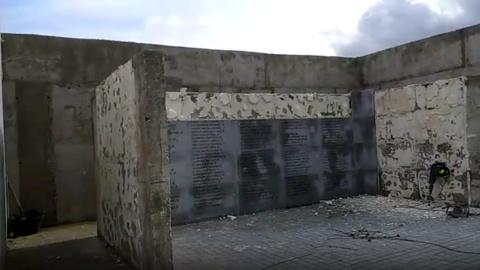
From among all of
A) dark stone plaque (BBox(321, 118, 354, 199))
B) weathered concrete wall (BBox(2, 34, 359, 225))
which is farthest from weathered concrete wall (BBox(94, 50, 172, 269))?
dark stone plaque (BBox(321, 118, 354, 199))

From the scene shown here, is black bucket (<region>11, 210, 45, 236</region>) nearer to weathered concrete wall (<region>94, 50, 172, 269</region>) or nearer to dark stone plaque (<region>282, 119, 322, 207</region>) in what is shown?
weathered concrete wall (<region>94, 50, 172, 269</region>)

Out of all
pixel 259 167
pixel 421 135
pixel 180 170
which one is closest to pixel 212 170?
pixel 180 170

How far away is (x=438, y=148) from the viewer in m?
6.30

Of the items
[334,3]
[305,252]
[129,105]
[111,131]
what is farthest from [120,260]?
[334,3]

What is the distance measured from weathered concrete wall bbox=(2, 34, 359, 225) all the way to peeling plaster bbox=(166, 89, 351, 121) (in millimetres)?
819

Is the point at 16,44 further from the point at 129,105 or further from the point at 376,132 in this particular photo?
the point at 376,132

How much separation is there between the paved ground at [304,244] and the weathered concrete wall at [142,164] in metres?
0.40

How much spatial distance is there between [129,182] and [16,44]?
3.24 meters

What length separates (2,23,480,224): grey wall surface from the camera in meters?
5.74

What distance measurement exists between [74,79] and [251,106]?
103 inches

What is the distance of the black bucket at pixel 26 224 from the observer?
5.31 metres

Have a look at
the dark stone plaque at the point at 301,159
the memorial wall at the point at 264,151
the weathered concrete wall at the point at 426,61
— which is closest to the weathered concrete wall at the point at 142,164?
the memorial wall at the point at 264,151

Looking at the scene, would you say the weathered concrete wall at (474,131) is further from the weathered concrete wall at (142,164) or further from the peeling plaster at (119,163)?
the peeling plaster at (119,163)

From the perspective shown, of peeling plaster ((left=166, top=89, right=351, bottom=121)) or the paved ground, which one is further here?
peeling plaster ((left=166, top=89, right=351, bottom=121))
